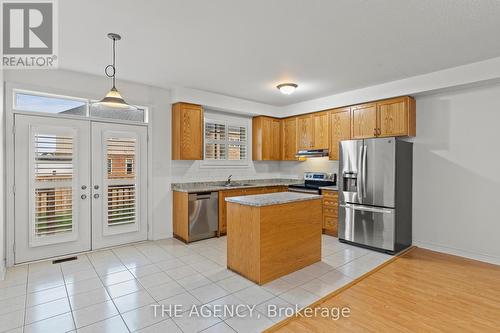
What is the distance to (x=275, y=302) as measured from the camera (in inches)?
104

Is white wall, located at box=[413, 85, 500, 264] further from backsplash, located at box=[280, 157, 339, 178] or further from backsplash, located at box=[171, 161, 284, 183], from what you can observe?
backsplash, located at box=[171, 161, 284, 183]

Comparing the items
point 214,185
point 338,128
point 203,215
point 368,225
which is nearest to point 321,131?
point 338,128

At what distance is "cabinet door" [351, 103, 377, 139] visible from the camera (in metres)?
4.68

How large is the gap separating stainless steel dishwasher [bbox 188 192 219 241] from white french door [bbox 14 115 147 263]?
0.87 meters

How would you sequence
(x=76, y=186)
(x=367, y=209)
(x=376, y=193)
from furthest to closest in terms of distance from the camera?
1. (x=367, y=209)
2. (x=376, y=193)
3. (x=76, y=186)

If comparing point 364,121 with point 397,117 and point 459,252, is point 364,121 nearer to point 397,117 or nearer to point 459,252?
point 397,117

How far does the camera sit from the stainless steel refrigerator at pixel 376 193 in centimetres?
406

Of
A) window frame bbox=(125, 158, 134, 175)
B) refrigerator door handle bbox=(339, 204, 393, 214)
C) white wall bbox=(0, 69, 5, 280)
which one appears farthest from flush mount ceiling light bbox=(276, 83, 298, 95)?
white wall bbox=(0, 69, 5, 280)

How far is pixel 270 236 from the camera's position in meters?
3.12

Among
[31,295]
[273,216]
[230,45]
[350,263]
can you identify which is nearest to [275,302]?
[273,216]

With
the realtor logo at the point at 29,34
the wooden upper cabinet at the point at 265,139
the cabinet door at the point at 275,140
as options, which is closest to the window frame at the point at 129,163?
the realtor logo at the point at 29,34

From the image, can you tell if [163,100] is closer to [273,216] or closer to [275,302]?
[273,216]

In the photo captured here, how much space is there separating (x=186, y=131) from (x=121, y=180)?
4.55ft

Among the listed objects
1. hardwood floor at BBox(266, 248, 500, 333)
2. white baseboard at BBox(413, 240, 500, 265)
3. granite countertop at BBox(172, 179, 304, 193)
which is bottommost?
hardwood floor at BBox(266, 248, 500, 333)
